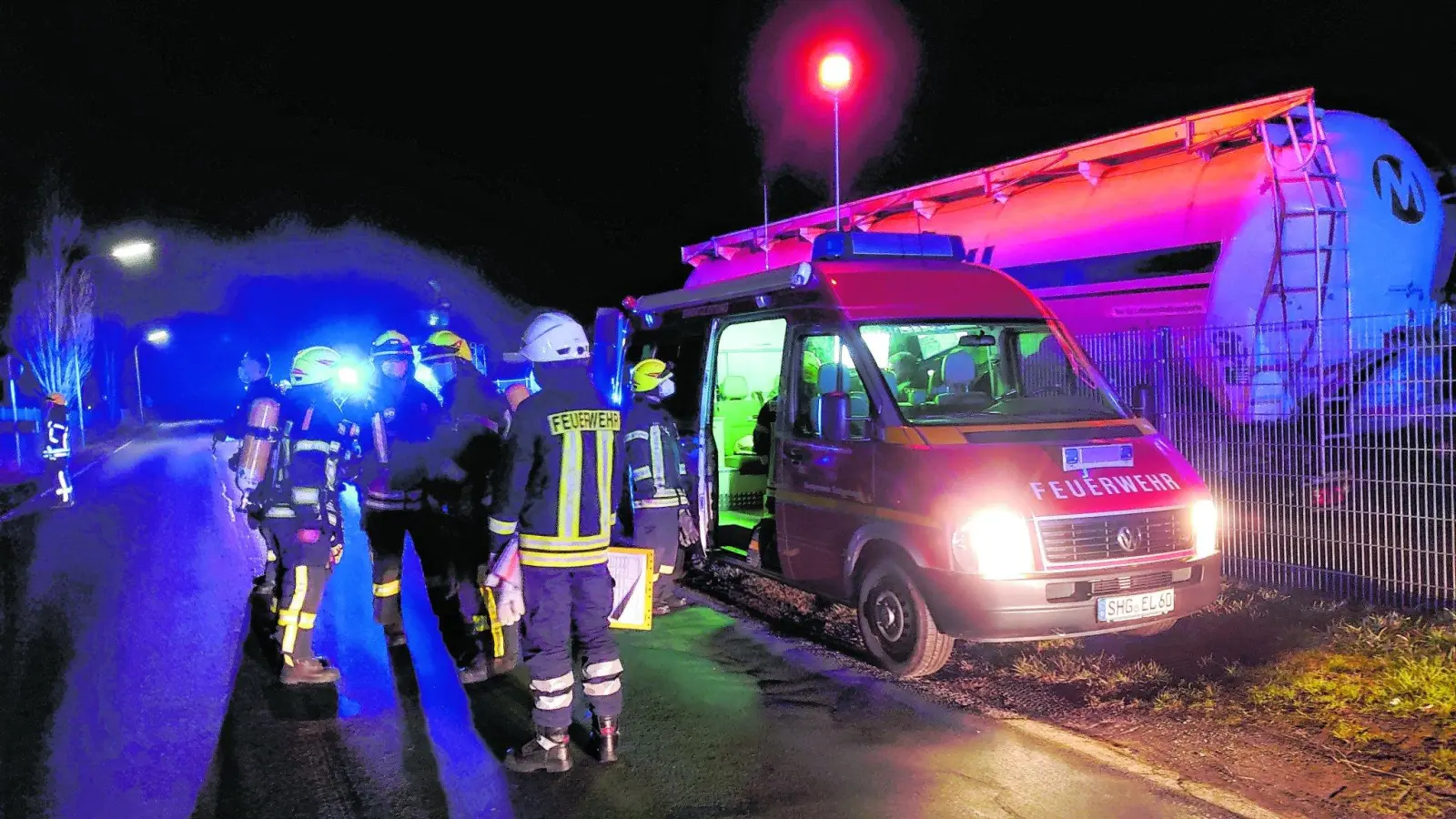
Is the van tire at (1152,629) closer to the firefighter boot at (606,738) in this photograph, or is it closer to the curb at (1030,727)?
the curb at (1030,727)

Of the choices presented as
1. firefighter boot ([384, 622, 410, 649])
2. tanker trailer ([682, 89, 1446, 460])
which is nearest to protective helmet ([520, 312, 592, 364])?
firefighter boot ([384, 622, 410, 649])

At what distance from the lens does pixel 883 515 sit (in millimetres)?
5785

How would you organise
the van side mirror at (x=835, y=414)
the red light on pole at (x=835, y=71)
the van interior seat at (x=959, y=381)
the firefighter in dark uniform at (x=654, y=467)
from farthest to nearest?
1. the red light on pole at (x=835, y=71)
2. the firefighter in dark uniform at (x=654, y=467)
3. the van interior seat at (x=959, y=381)
4. the van side mirror at (x=835, y=414)

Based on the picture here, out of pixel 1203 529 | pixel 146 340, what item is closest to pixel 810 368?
pixel 1203 529

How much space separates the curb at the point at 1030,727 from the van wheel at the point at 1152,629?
37.8 inches

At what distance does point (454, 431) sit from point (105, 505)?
11.6 metres

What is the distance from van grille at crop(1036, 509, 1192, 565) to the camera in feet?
17.3

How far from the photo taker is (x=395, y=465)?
621cm

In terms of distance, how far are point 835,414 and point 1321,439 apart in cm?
385

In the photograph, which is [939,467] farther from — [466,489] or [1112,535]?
[466,489]

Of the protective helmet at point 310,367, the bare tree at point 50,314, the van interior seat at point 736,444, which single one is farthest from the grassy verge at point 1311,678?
the bare tree at point 50,314

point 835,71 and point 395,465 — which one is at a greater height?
point 835,71

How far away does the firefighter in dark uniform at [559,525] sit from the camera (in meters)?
4.39

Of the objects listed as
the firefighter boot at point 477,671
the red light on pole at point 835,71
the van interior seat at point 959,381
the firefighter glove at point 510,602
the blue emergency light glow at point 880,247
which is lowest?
the firefighter boot at point 477,671
